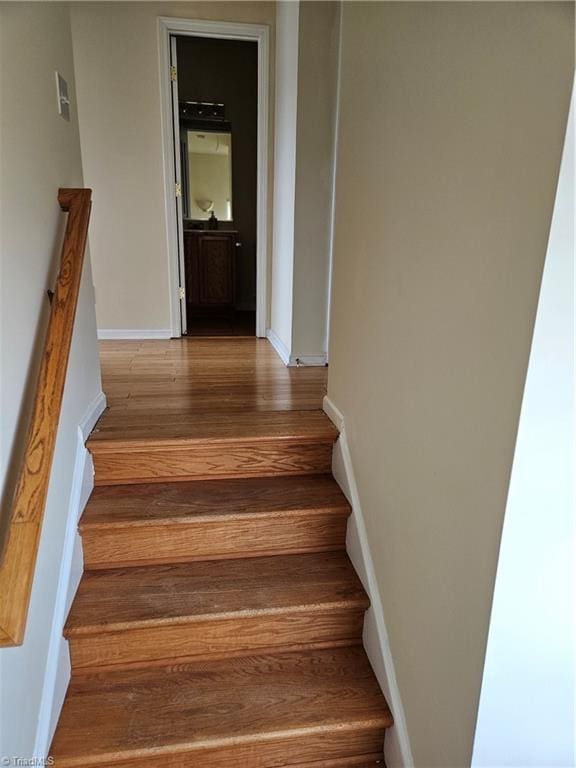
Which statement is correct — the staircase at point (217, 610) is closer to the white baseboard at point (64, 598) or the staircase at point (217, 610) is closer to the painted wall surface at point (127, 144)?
the white baseboard at point (64, 598)

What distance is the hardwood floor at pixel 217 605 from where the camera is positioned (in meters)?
1.38

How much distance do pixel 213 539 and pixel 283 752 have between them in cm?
66

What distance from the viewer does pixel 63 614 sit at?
1.46 meters

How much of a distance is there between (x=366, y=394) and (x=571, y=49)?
1.08 meters

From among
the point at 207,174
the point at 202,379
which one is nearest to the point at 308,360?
the point at 202,379

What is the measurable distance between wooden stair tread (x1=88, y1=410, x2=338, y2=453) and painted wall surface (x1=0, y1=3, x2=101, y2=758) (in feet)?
0.81

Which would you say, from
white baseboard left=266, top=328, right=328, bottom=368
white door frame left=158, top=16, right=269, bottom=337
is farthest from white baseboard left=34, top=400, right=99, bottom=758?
white door frame left=158, top=16, right=269, bottom=337

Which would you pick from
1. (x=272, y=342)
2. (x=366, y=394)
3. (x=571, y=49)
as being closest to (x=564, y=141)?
(x=571, y=49)

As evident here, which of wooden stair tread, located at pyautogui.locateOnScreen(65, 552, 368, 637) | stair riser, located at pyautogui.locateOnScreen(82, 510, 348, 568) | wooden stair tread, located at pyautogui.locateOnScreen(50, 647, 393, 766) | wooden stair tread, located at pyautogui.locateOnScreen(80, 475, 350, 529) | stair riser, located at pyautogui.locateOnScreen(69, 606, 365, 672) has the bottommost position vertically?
wooden stair tread, located at pyautogui.locateOnScreen(50, 647, 393, 766)

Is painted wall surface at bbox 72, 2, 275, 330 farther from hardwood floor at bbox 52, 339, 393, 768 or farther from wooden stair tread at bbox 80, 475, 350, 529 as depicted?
wooden stair tread at bbox 80, 475, 350, 529

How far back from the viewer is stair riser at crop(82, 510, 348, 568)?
66.3 inches

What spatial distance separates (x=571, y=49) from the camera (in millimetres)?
696

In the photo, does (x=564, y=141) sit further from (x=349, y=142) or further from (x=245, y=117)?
(x=245, y=117)

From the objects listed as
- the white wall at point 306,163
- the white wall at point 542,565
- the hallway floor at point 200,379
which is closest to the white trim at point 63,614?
the hallway floor at point 200,379
